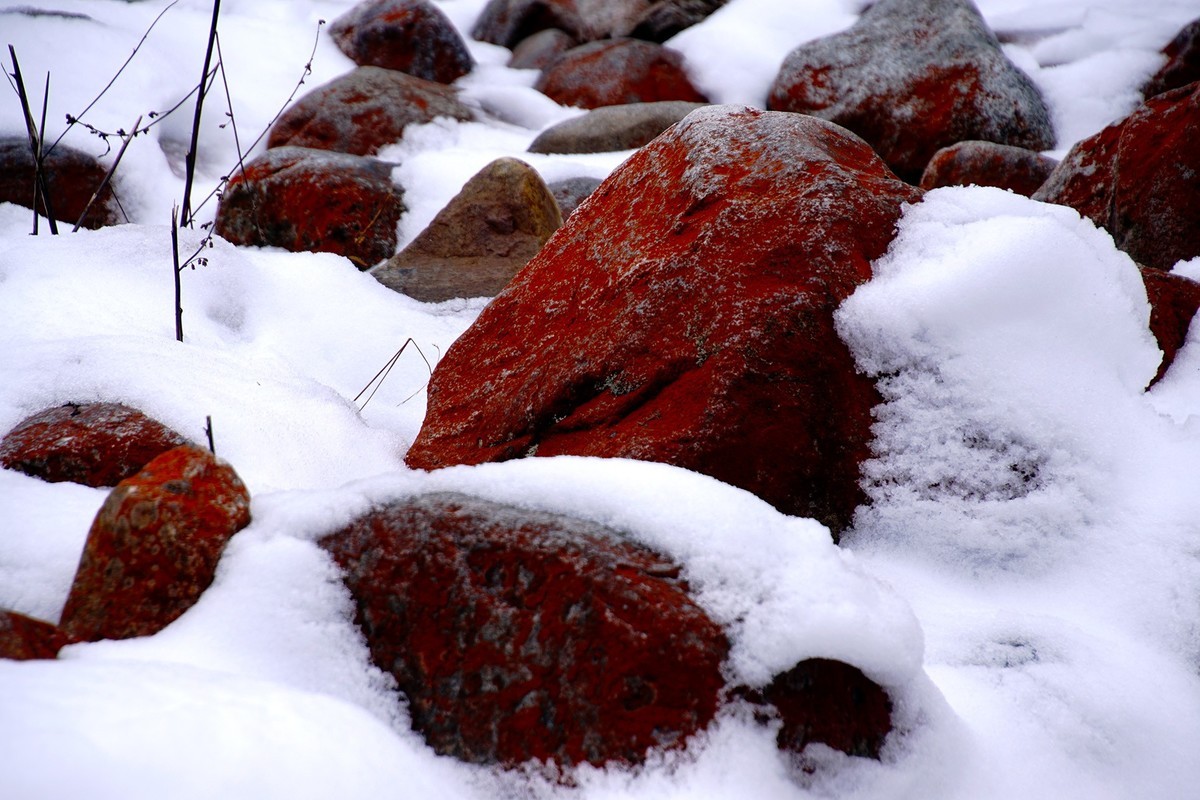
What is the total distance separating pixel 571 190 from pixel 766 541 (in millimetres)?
3228

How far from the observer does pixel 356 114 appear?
16.6 ft

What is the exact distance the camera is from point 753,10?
6371 mm

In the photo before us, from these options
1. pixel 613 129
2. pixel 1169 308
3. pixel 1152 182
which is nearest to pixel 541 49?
pixel 613 129

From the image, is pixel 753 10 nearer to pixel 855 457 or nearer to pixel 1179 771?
pixel 855 457

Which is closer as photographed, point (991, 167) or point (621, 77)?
point (991, 167)

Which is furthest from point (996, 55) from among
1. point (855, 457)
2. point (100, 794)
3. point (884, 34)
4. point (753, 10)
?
point (100, 794)

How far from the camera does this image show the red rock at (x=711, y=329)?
61.7 inches

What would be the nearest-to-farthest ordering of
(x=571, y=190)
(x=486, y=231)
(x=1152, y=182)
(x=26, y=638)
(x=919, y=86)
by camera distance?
(x=26, y=638), (x=1152, y=182), (x=486, y=231), (x=571, y=190), (x=919, y=86)

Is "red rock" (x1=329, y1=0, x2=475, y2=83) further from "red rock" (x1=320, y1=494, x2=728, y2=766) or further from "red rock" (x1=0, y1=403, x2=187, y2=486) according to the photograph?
"red rock" (x1=320, y1=494, x2=728, y2=766)

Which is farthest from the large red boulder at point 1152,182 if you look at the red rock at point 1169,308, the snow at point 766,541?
the red rock at point 1169,308

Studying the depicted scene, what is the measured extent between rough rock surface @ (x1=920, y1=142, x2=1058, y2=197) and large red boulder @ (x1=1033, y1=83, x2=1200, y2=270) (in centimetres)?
127

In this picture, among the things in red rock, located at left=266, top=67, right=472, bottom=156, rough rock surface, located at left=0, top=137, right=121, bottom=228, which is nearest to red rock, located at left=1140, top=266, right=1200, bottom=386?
red rock, located at left=266, top=67, right=472, bottom=156

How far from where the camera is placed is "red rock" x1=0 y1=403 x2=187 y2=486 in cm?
157

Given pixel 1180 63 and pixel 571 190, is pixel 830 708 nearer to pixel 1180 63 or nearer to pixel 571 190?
pixel 571 190
